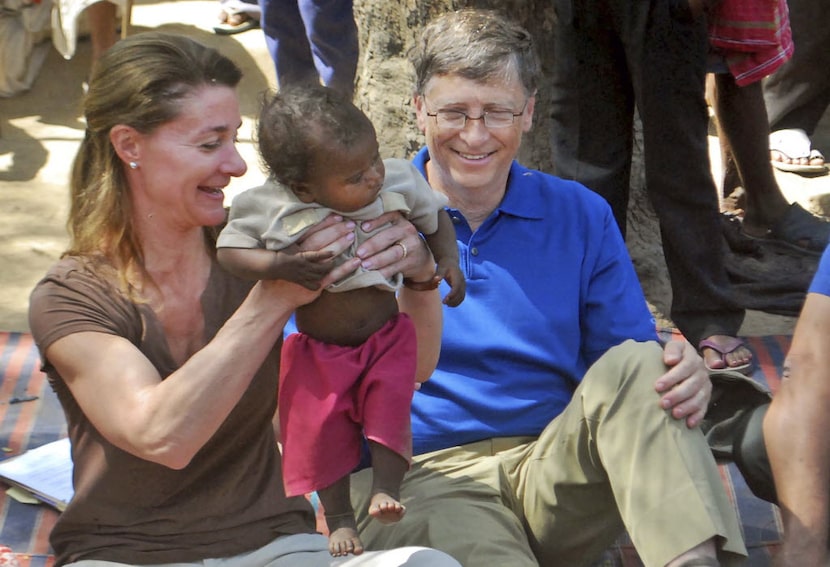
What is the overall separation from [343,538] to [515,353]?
633mm

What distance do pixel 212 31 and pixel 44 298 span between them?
5061mm

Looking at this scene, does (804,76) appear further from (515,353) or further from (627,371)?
(627,371)

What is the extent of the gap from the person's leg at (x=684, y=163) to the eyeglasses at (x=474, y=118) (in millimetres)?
1273

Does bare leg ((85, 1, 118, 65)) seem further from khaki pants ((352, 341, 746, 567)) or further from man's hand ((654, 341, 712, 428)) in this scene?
man's hand ((654, 341, 712, 428))

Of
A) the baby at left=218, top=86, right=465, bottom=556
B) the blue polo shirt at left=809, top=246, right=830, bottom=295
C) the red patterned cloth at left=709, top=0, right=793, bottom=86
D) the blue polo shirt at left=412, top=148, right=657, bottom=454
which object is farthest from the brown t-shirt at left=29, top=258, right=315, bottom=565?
the red patterned cloth at left=709, top=0, right=793, bottom=86

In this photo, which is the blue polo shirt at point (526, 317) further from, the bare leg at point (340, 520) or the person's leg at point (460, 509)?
the bare leg at point (340, 520)

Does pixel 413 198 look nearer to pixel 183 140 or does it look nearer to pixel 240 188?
pixel 183 140

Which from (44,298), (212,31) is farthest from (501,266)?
(212,31)

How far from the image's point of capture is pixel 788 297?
4.73m

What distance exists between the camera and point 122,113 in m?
2.44

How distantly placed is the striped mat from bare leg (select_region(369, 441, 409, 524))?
0.83 m

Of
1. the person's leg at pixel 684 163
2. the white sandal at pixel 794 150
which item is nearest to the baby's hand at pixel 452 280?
the person's leg at pixel 684 163

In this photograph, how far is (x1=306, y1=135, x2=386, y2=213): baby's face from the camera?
2.29 m

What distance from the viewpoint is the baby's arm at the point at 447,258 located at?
246cm
